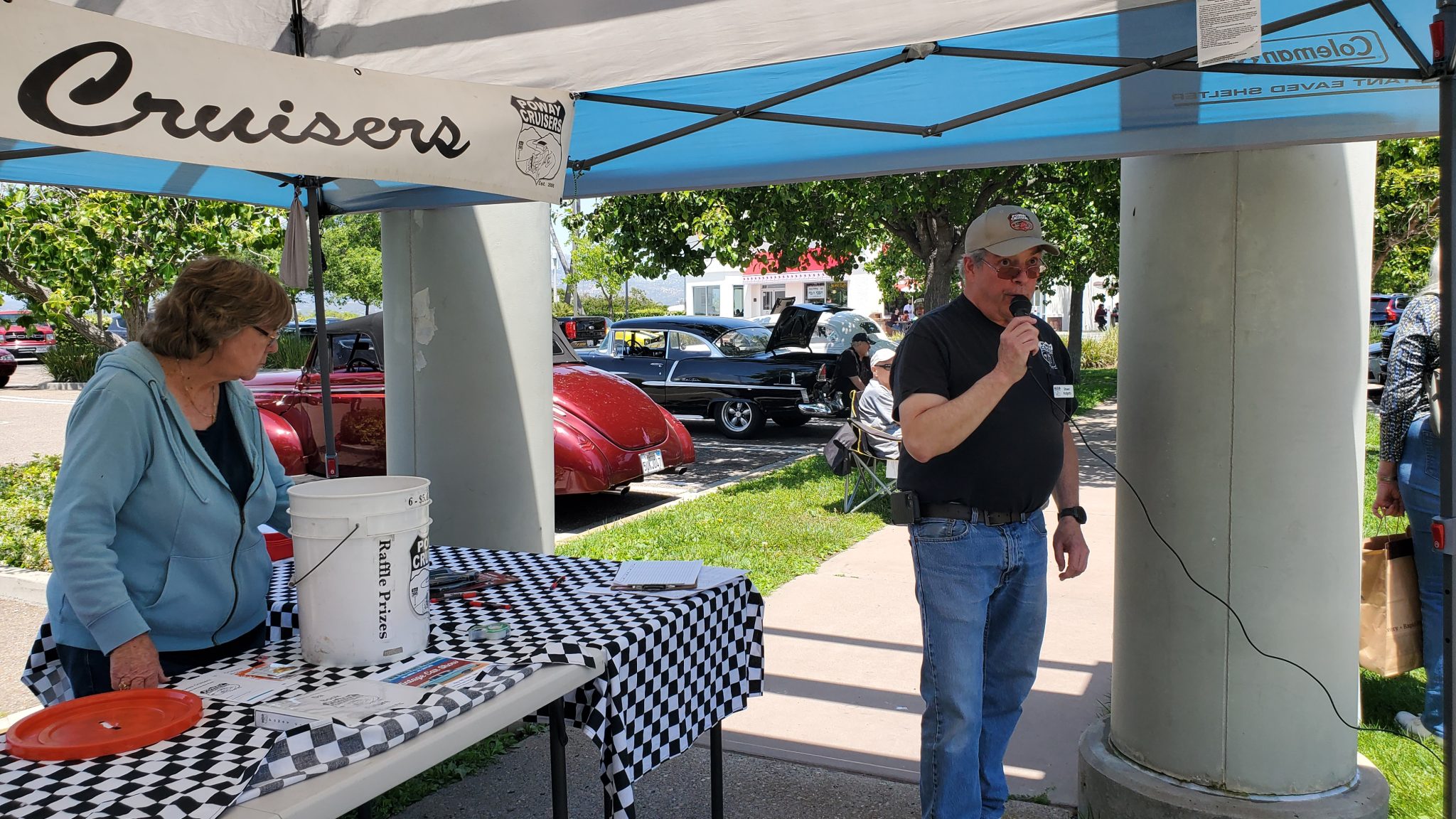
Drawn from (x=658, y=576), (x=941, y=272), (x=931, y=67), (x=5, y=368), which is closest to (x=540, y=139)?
(x=931, y=67)

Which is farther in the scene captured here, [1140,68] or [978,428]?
[978,428]

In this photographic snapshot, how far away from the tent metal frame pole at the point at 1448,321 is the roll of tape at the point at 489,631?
215cm

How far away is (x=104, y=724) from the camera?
6.16 feet

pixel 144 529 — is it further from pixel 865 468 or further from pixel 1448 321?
pixel 865 468

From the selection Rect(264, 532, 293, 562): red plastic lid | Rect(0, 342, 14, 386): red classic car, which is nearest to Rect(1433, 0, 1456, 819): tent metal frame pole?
Rect(264, 532, 293, 562): red plastic lid

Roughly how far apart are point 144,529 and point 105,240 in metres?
8.48

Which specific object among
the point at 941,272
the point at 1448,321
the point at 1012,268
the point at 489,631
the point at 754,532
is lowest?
the point at 754,532

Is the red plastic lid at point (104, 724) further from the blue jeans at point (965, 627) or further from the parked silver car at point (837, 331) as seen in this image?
the parked silver car at point (837, 331)

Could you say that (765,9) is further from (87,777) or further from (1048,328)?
(87,777)

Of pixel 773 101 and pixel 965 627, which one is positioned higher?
pixel 773 101

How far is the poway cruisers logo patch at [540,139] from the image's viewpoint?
3084 mm

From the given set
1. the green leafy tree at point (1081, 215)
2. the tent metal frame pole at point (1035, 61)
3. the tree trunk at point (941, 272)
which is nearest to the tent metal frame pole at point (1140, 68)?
the tent metal frame pole at point (1035, 61)

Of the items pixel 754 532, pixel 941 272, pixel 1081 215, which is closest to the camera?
pixel 754 532

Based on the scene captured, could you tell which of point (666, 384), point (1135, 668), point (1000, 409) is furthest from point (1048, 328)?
point (666, 384)
